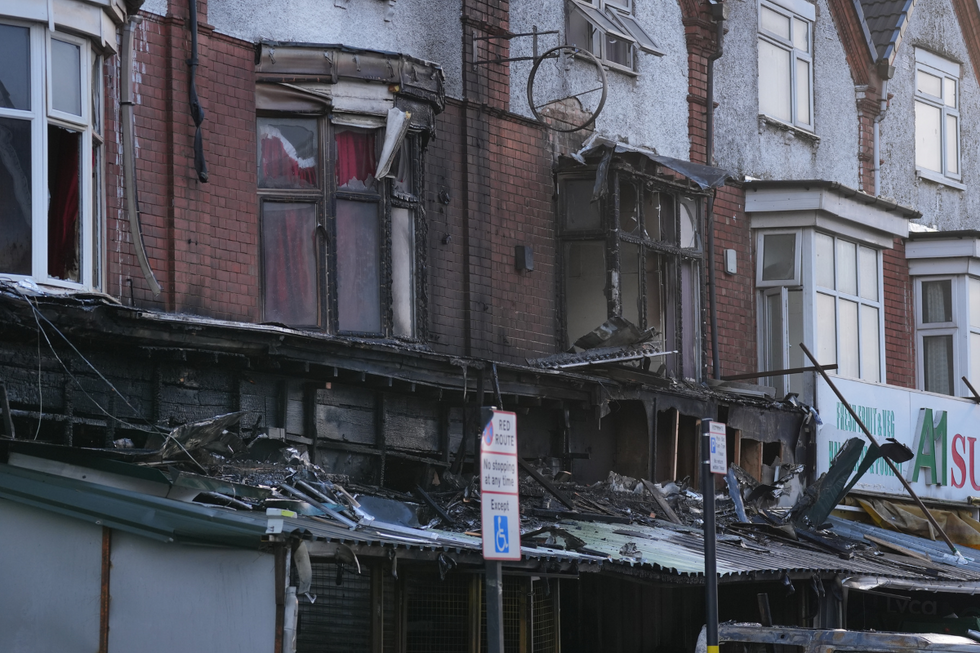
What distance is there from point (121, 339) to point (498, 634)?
18.2ft

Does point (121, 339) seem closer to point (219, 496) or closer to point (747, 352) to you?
point (219, 496)

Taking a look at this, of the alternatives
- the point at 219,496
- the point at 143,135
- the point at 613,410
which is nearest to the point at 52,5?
the point at 143,135

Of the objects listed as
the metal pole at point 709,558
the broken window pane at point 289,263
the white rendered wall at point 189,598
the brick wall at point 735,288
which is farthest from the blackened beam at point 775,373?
the white rendered wall at point 189,598

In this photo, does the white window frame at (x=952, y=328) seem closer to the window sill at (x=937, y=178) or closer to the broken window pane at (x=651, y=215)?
the window sill at (x=937, y=178)

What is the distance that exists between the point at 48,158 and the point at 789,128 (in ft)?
37.5

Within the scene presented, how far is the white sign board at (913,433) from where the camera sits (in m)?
20.0

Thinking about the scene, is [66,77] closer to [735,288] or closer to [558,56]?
[558,56]

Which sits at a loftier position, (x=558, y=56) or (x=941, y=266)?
(x=558, y=56)

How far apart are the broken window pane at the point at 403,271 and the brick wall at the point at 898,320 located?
29.8ft

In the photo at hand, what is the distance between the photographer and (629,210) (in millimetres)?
18016

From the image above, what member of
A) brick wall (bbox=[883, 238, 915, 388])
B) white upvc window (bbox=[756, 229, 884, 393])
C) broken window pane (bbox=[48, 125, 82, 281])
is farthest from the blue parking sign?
brick wall (bbox=[883, 238, 915, 388])

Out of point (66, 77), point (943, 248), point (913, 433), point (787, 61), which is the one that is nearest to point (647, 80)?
point (787, 61)

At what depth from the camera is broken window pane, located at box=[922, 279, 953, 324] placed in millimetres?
22734

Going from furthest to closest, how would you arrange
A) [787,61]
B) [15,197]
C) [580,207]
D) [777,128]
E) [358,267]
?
[787,61] → [777,128] → [580,207] → [358,267] → [15,197]
